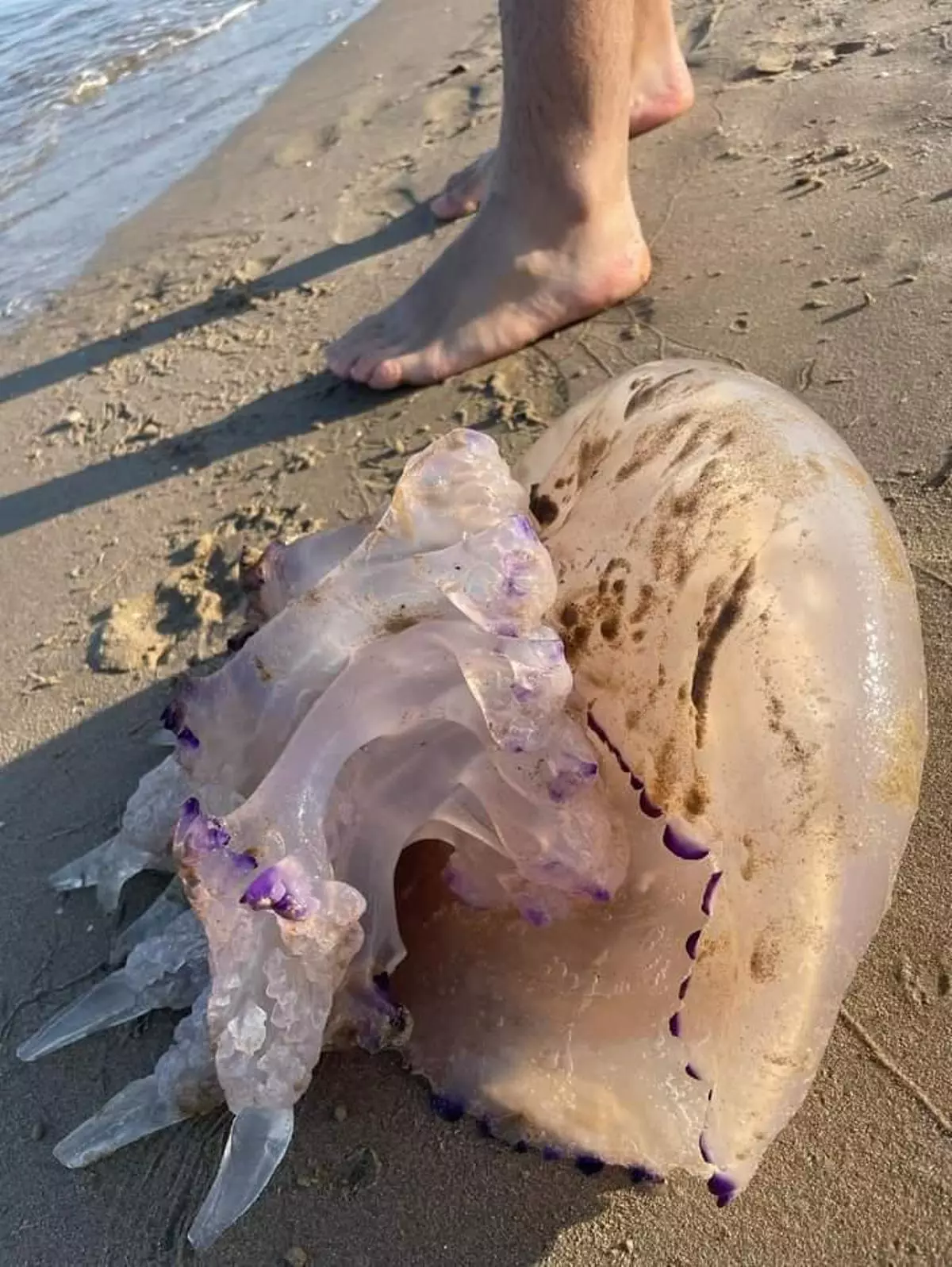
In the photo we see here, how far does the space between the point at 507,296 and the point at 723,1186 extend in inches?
76.7

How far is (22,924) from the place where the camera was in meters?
1.72

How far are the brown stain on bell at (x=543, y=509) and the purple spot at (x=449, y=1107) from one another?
65cm

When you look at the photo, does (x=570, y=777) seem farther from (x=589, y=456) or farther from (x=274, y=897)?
(x=589, y=456)

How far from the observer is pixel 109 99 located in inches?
194

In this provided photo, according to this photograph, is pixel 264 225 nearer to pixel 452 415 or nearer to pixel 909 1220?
pixel 452 415

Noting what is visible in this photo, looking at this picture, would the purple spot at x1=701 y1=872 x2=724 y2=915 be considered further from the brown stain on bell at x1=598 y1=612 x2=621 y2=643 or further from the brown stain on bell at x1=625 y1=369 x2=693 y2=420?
the brown stain on bell at x1=625 y1=369 x2=693 y2=420

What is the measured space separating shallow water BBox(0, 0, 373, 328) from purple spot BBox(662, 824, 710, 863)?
300 cm

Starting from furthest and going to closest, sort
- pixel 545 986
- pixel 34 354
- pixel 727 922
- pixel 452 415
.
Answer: pixel 34 354
pixel 452 415
pixel 545 986
pixel 727 922

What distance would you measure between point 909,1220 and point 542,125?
215 centimetres

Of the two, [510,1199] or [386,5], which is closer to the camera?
[510,1199]

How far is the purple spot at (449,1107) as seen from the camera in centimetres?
126

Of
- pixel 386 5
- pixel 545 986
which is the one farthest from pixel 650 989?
pixel 386 5

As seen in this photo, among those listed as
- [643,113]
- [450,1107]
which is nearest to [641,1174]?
[450,1107]

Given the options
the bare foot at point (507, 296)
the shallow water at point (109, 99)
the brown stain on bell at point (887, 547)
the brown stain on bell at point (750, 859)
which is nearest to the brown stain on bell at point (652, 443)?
the brown stain on bell at point (887, 547)
